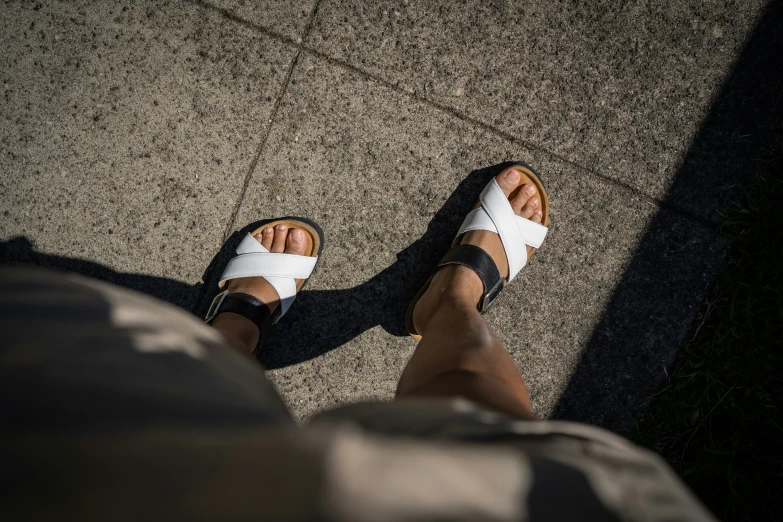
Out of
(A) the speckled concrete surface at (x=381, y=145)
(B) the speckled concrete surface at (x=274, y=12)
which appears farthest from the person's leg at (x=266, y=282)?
(B) the speckled concrete surface at (x=274, y=12)

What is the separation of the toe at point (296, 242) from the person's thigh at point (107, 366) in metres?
0.81

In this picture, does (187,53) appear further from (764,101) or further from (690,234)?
(764,101)

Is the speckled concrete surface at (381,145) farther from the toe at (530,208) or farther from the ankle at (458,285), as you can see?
the ankle at (458,285)

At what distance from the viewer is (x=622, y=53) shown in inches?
76.3

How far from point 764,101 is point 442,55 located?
55.1 inches

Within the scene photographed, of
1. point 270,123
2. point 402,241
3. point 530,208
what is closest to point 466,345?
point 402,241

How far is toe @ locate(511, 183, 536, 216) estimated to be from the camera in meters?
1.96

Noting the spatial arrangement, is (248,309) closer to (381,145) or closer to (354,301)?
(354,301)

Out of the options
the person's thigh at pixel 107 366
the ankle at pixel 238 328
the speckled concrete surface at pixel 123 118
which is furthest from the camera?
the speckled concrete surface at pixel 123 118

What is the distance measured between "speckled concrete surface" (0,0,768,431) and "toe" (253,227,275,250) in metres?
0.09

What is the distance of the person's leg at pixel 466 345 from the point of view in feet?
4.31

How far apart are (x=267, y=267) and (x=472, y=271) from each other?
0.87 m

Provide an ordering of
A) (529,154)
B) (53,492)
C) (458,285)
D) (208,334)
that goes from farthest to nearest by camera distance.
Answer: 1. (529,154)
2. (458,285)
3. (208,334)
4. (53,492)

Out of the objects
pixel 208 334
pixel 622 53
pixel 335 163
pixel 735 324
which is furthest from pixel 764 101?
pixel 208 334
